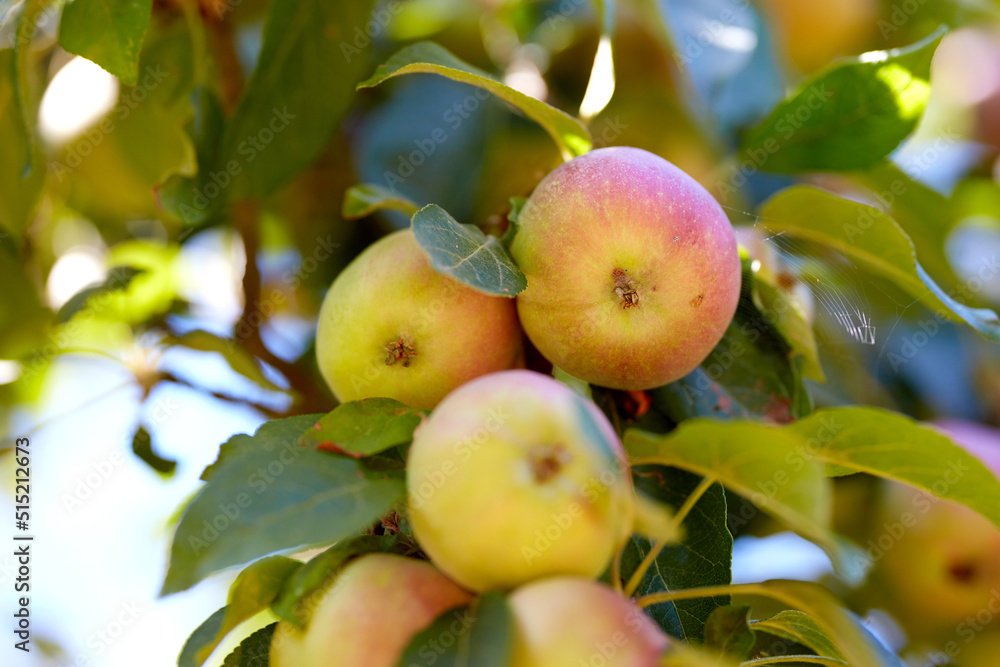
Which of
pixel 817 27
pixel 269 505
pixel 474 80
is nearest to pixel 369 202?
pixel 474 80

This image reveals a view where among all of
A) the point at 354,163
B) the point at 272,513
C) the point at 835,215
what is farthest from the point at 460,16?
the point at 272,513

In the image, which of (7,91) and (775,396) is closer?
(775,396)

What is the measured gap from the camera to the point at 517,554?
590 millimetres

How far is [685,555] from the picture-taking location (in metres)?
0.83

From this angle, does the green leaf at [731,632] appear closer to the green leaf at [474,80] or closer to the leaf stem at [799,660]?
the leaf stem at [799,660]

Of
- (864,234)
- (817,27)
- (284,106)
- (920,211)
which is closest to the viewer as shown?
(864,234)

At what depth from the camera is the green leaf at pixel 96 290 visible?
120 centimetres

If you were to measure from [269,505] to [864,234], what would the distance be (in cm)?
72

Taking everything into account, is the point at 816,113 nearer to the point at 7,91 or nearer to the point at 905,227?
the point at 905,227

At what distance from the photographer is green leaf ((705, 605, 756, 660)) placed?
69 centimetres

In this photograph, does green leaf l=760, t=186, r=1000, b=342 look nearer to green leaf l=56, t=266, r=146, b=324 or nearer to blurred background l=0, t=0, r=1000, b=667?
blurred background l=0, t=0, r=1000, b=667

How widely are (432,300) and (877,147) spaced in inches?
28.5

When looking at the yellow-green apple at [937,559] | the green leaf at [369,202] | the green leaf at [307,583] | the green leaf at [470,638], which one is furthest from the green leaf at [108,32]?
the yellow-green apple at [937,559]

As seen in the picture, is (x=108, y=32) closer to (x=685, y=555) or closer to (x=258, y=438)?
(x=258, y=438)
